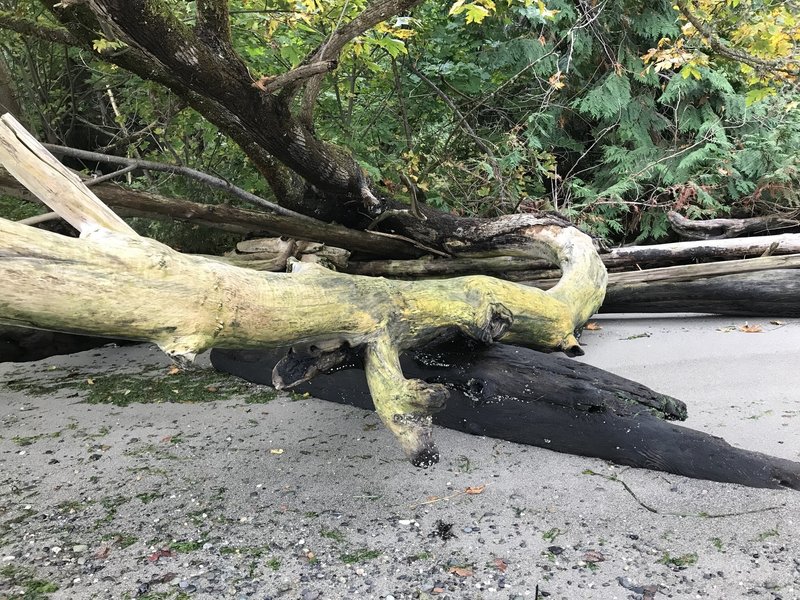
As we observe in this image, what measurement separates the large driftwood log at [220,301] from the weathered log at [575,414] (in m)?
0.26

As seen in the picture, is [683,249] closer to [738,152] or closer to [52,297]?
[738,152]

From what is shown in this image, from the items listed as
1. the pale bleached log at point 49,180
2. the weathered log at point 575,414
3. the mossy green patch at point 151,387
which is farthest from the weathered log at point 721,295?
the pale bleached log at point 49,180

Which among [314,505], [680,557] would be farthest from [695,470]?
[314,505]

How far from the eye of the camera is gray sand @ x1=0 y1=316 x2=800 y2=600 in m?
2.13

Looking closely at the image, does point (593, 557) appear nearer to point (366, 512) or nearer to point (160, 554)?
point (366, 512)

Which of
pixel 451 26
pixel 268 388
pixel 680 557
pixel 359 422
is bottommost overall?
pixel 268 388

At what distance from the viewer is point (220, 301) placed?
2104 mm

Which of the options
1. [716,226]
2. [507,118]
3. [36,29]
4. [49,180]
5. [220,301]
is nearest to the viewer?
[49,180]

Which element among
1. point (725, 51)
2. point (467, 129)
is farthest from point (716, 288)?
point (467, 129)

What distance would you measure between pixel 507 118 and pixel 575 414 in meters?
5.98

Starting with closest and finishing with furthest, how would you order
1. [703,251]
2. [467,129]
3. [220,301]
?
1. [220,301]
2. [703,251]
3. [467,129]

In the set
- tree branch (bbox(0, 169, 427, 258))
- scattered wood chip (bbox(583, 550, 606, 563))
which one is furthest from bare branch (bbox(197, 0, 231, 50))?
scattered wood chip (bbox(583, 550, 606, 563))

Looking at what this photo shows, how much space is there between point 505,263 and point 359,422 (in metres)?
2.64

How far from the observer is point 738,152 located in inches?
295
